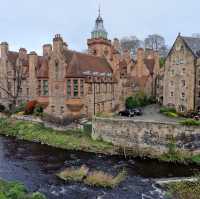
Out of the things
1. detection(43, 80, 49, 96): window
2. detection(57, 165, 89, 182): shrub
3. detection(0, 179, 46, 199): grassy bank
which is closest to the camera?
detection(0, 179, 46, 199): grassy bank

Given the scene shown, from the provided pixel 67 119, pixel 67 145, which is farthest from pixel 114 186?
pixel 67 119

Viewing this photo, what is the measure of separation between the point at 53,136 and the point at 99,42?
84.9 feet

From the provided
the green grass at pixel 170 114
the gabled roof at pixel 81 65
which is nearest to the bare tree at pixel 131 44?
the gabled roof at pixel 81 65

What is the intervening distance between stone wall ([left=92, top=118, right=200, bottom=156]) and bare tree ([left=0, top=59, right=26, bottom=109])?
23846mm

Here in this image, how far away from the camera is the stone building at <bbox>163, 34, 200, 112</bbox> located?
42.9 metres

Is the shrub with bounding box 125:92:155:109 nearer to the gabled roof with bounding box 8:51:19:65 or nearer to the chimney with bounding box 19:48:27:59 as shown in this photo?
the chimney with bounding box 19:48:27:59

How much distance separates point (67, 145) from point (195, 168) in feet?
49.1

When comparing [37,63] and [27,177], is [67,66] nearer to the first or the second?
[37,63]

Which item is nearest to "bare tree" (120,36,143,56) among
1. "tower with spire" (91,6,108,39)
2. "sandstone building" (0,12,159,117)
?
"sandstone building" (0,12,159,117)

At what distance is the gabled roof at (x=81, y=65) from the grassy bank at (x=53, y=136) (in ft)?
28.5

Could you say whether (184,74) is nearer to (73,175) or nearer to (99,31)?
(99,31)

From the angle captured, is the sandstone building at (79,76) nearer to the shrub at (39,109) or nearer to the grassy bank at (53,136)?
the shrub at (39,109)

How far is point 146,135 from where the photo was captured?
101 ft

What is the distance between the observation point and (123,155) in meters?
30.6
